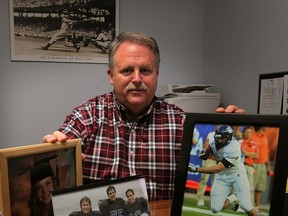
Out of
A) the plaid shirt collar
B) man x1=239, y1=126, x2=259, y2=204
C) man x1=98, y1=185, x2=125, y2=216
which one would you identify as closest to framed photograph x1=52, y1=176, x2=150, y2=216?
man x1=98, y1=185, x2=125, y2=216

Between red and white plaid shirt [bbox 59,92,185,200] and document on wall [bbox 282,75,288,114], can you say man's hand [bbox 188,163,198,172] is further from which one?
document on wall [bbox 282,75,288,114]

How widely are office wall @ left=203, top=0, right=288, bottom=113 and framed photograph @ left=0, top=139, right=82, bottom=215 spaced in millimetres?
1631

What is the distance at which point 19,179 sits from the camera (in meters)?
0.69

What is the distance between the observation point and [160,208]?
0.97 m

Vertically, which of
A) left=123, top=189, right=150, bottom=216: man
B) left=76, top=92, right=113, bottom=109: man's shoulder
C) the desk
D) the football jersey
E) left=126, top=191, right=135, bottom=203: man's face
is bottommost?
the desk

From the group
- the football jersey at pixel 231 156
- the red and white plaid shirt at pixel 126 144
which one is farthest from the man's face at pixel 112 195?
the red and white plaid shirt at pixel 126 144

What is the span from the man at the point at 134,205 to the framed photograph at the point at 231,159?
0.08 metres

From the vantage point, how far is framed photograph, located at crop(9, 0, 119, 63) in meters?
2.42

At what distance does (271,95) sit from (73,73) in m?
1.64

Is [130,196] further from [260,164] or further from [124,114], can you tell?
[124,114]

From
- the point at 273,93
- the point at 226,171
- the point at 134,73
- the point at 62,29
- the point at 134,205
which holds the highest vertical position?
the point at 62,29

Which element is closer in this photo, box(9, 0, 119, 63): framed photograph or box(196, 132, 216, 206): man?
box(196, 132, 216, 206): man

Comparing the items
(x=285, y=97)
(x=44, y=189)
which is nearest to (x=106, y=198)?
(x=44, y=189)

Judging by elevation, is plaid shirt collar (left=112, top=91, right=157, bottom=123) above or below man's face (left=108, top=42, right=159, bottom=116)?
below
